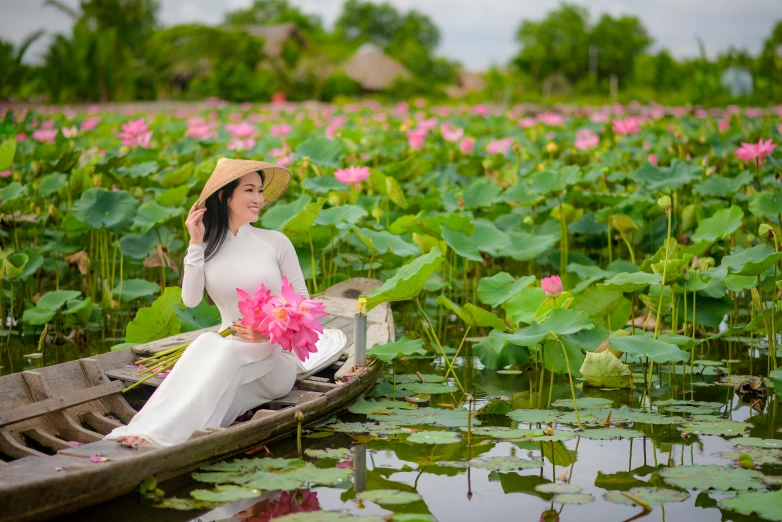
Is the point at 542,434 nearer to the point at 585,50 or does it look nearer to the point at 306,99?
the point at 306,99

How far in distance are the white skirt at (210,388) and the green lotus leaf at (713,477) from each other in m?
1.33

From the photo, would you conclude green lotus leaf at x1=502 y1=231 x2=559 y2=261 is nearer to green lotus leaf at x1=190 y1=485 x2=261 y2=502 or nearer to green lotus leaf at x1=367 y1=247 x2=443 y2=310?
green lotus leaf at x1=367 y1=247 x2=443 y2=310

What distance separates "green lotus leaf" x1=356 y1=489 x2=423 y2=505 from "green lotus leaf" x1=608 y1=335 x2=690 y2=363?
3.71 ft

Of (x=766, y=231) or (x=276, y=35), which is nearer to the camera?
(x=766, y=231)

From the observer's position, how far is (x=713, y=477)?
2.65 metres

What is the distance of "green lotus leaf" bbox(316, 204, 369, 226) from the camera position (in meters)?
4.24

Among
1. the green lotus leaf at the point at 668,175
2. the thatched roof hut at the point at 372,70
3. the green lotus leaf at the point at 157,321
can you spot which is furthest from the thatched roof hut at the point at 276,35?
the green lotus leaf at the point at 157,321

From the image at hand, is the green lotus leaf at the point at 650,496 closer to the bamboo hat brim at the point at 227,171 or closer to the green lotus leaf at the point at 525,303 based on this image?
the green lotus leaf at the point at 525,303

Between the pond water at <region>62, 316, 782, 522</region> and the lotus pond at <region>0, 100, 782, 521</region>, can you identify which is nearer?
the pond water at <region>62, 316, 782, 522</region>

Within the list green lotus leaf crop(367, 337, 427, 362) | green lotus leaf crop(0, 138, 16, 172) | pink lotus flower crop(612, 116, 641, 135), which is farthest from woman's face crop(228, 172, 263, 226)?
pink lotus flower crop(612, 116, 641, 135)

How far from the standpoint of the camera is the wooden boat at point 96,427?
225 centimetres

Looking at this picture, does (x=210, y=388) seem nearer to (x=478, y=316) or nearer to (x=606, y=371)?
(x=478, y=316)

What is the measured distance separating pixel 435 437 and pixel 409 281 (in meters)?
0.60

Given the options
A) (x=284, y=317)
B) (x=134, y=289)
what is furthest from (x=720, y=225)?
(x=134, y=289)
